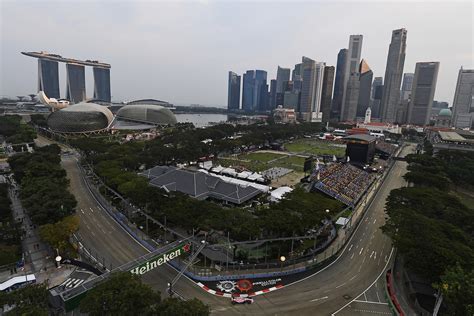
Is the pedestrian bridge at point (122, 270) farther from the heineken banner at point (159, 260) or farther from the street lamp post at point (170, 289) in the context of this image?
the street lamp post at point (170, 289)

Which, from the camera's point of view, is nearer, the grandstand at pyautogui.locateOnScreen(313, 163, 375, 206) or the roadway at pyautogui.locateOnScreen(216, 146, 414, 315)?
the roadway at pyautogui.locateOnScreen(216, 146, 414, 315)

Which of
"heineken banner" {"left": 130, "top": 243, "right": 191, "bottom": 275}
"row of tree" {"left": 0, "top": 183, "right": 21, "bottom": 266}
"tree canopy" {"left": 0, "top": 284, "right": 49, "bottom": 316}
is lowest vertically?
"row of tree" {"left": 0, "top": 183, "right": 21, "bottom": 266}

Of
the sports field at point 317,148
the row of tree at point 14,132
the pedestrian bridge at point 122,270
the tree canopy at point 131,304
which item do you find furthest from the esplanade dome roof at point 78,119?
the tree canopy at point 131,304

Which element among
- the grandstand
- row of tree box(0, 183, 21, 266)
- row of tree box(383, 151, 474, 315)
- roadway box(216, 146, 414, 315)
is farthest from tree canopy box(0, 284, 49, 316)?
the grandstand

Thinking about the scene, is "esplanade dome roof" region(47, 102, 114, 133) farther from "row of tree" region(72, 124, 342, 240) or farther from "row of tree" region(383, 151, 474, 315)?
"row of tree" region(383, 151, 474, 315)

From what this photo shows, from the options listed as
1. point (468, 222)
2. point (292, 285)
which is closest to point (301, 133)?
point (468, 222)

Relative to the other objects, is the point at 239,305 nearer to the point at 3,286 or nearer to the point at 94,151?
the point at 3,286
